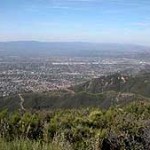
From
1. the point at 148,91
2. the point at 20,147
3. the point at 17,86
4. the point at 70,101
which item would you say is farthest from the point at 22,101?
the point at 20,147

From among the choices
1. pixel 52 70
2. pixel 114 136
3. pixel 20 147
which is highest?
pixel 20 147

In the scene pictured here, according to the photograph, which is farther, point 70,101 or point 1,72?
point 1,72

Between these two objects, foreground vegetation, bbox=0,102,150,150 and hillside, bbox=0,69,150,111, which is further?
hillside, bbox=0,69,150,111

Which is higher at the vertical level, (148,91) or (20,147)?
(20,147)

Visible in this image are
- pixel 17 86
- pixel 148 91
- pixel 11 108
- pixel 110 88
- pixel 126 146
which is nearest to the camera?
pixel 126 146

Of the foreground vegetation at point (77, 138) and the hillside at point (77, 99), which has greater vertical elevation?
the foreground vegetation at point (77, 138)

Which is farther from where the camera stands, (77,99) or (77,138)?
(77,99)

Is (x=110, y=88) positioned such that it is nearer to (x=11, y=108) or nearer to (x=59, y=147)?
(x=11, y=108)

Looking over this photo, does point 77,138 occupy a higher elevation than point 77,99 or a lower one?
higher

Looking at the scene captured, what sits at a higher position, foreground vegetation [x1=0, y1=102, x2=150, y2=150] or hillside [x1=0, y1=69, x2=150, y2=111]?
foreground vegetation [x1=0, y1=102, x2=150, y2=150]

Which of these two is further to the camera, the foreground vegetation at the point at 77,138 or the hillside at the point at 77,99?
the hillside at the point at 77,99

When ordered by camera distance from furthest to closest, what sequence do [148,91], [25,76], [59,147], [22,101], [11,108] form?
[25,76]
[148,91]
[22,101]
[11,108]
[59,147]
